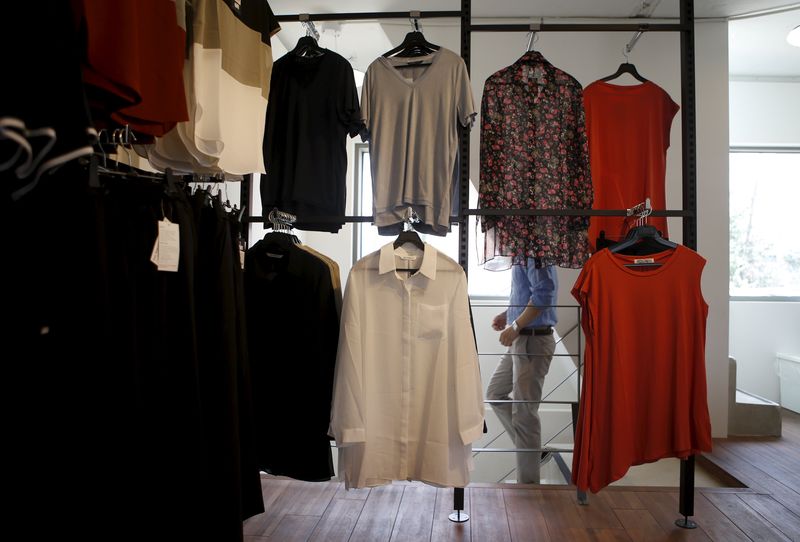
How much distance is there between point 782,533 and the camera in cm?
217

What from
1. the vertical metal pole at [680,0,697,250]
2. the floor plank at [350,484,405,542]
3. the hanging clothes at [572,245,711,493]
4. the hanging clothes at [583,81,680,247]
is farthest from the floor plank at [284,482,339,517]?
the vertical metal pole at [680,0,697,250]

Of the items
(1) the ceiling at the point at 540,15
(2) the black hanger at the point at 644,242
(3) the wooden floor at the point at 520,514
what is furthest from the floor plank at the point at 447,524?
(1) the ceiling at the point at 540,15

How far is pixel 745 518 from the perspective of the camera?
90.9 inches

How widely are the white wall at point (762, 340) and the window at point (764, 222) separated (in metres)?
0.19

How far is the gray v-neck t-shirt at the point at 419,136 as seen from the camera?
2189mm

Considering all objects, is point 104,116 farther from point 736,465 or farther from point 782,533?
point 736,465

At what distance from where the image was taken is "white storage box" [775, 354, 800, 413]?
14.6 feet

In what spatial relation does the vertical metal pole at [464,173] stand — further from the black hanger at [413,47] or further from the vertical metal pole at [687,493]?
the vertical metal pole at [687,493]

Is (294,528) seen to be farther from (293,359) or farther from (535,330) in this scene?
(535,330)

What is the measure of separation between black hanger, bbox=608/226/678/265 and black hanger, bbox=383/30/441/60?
1.18 metres

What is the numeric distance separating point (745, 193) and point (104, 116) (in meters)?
5.47

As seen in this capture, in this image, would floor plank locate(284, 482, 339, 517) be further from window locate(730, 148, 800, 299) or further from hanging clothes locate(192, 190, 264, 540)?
window locate(730, 148, 800, 299)

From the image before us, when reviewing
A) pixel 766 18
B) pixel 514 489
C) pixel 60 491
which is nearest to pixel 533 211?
pixel 514 489

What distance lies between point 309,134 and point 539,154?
1.04m
